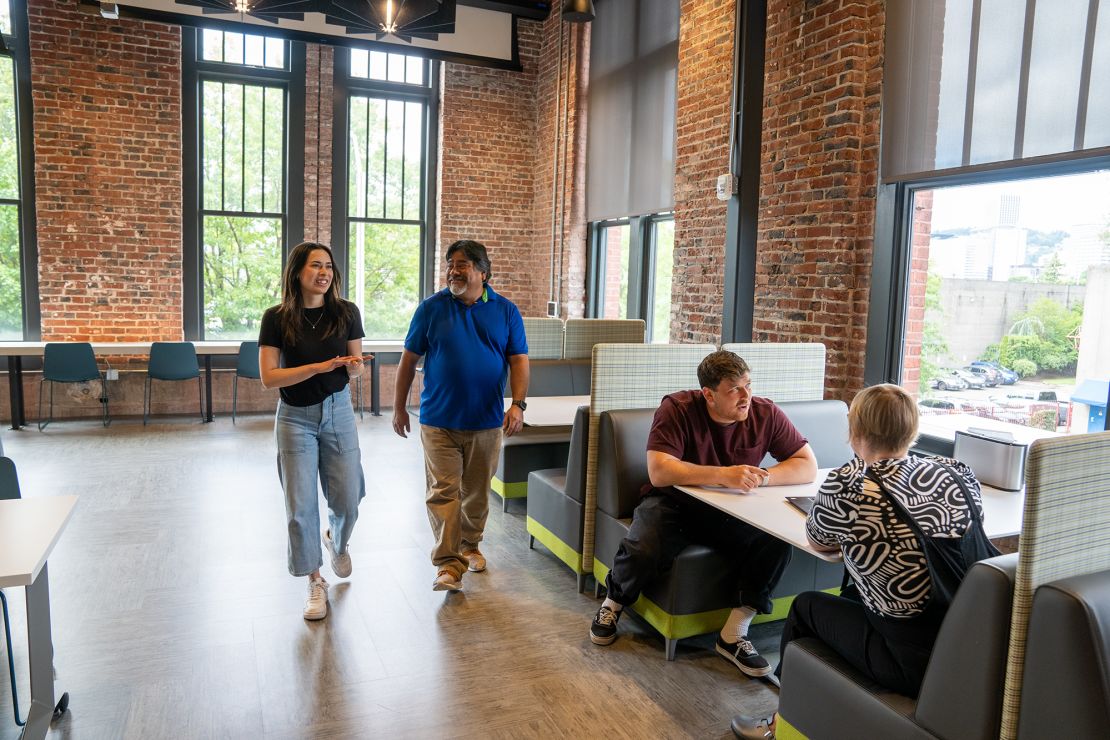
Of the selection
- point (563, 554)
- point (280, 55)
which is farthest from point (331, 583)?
point (280, 55)

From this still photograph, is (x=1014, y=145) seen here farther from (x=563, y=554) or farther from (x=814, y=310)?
(x=563, y=554)

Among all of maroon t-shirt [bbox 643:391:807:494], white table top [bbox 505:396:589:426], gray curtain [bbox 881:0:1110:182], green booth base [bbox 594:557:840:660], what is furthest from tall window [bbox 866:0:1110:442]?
white table top [bbox 505:396:589:426]

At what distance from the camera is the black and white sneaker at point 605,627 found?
10.2 ft

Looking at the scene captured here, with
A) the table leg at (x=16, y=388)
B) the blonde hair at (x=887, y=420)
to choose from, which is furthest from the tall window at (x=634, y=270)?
the table leg at (x=16, y=388)

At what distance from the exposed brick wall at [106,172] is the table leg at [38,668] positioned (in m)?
6.47

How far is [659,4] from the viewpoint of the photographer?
6.66 m

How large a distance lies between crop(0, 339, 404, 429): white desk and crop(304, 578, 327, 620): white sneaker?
381 cm

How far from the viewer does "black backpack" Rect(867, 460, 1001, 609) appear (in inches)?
75.4

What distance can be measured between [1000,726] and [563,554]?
232cm

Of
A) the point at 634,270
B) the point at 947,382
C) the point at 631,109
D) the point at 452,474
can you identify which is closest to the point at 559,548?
the point at 452,474

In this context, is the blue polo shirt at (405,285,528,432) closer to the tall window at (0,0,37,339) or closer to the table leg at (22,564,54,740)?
the table leg at (22,564,54,740)

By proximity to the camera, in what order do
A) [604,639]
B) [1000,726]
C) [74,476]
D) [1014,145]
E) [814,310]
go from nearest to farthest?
[1000,726] → [604,639] → [1014,145] → [814,310] → [74,476]

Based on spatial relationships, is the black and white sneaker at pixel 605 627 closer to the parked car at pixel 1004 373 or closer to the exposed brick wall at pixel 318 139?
the parked car at pixel 1004 373

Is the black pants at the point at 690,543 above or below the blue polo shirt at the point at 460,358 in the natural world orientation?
below
